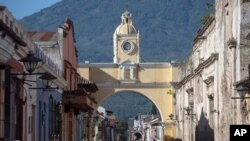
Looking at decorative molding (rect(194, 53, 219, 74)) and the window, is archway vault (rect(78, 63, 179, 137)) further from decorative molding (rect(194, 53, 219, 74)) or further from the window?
decorative molding (rect(194, 53, 219, 74))

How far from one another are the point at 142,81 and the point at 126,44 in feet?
26.3

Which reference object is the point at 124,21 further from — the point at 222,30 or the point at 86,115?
the point at 222,30

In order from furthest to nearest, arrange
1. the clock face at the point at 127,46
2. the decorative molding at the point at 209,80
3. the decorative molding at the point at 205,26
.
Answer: the clock face at the point at 127,46 < the decorative molding at the point at 205,26 < the decorative molding at the point at 209,80

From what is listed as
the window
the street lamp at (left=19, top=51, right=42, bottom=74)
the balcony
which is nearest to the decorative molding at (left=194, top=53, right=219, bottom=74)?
the balcony

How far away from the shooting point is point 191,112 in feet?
166

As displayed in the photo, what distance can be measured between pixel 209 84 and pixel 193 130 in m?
12.0

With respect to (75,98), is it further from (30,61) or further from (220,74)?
(30,61)

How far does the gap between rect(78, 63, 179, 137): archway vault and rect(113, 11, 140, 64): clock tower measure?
3.54 metres

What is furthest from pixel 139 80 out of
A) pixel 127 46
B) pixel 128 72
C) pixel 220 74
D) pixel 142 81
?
pixel 220 74

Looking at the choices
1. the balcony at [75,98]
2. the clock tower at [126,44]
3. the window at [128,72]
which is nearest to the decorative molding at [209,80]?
the balcony at [75,98]

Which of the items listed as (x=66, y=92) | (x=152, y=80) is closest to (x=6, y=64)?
(x=66, y=92)

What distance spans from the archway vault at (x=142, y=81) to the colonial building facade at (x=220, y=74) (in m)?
24.2

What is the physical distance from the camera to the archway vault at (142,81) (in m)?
77.1

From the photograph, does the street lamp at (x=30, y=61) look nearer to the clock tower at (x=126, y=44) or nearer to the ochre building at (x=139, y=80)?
the ochre building at (x=139, y=80)
